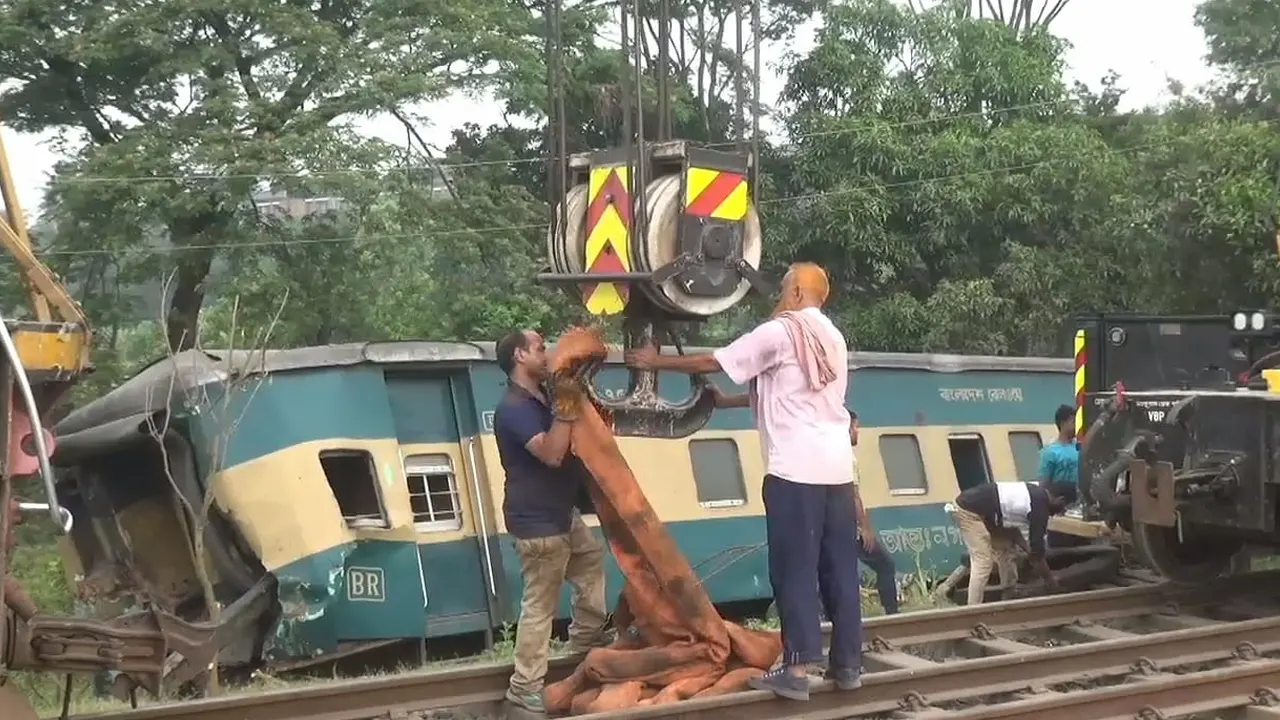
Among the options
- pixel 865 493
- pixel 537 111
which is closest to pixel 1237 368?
pixel 865 493

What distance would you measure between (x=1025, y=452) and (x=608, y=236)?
859 cm

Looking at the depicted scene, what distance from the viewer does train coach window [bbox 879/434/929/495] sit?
12367 millimetres

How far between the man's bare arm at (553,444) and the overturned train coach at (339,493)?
4159 millimetres

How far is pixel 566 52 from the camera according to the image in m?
18.9

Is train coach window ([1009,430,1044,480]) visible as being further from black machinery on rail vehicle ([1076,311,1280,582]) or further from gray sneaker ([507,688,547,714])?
gray sneaker ([507,688,547,714])

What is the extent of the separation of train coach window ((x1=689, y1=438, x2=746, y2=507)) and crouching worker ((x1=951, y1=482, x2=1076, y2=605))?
2336mm

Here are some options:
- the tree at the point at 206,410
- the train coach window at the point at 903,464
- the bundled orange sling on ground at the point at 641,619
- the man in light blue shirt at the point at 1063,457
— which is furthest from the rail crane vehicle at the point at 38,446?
the train coach window at the point at 903,464

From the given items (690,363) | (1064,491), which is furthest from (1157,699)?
(1064,491)

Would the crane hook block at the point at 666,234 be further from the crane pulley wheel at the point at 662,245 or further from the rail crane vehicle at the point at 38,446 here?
the rail crane vehicle at the point at 38,446

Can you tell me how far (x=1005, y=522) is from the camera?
9.30m

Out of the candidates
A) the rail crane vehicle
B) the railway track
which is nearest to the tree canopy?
the railway track

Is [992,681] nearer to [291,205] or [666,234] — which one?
[666,234]

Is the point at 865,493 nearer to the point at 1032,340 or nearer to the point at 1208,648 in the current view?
the point at 1208,648

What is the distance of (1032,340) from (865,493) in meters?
7.87
